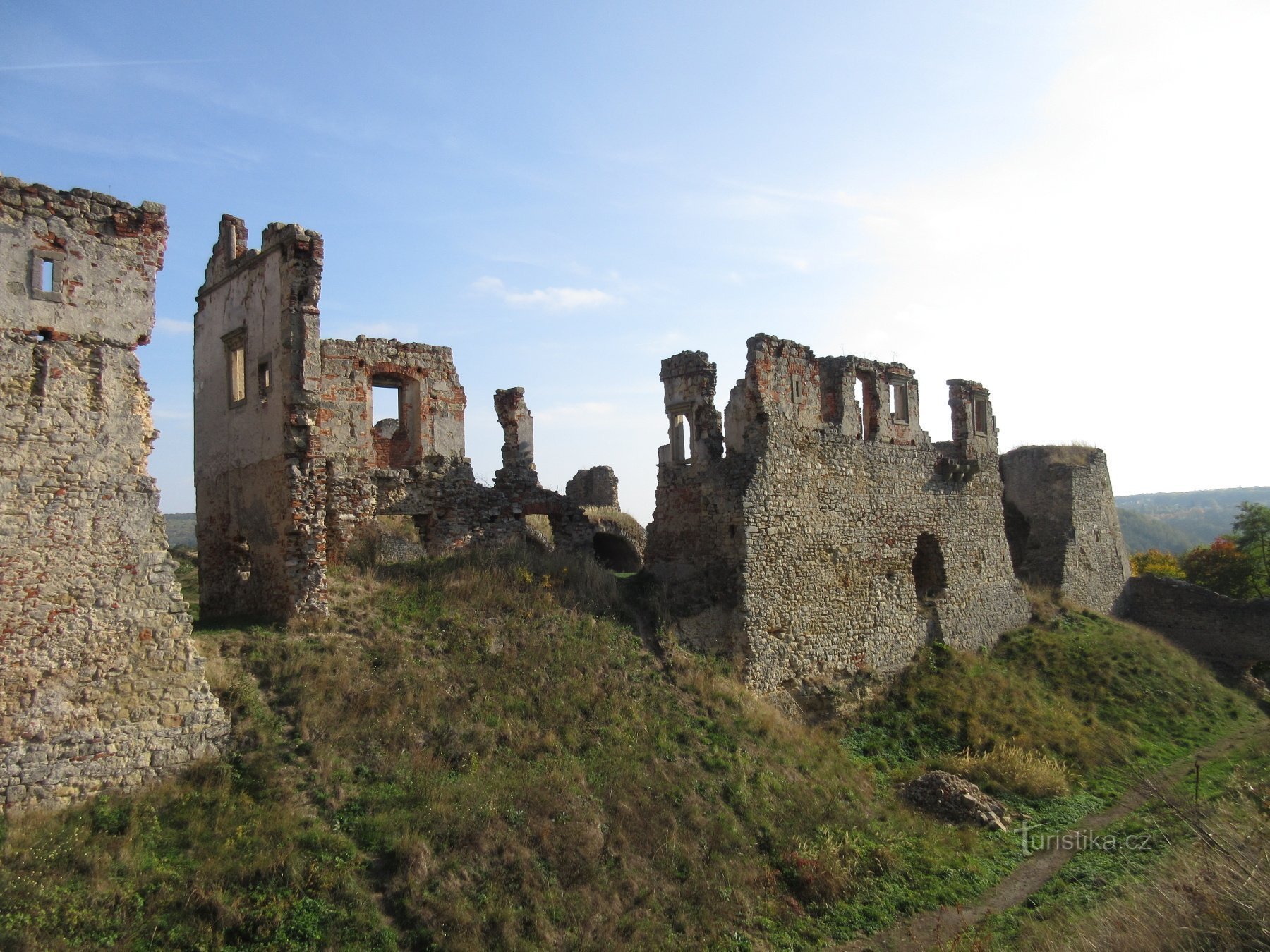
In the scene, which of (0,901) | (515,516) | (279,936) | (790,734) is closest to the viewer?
(0,901)

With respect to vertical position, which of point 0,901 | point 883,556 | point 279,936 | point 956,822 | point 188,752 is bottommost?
point 956,822

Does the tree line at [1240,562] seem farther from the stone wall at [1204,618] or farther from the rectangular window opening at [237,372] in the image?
the rectangular window opening at [237,372]

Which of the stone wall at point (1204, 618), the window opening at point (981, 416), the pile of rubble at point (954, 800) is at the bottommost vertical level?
the pile of rubble at point (954, 800)

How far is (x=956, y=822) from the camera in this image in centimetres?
1206

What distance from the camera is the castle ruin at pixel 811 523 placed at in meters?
14.3

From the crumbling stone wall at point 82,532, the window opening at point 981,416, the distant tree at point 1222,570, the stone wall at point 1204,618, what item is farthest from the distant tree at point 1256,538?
the crumbling stone wall at point 82,532

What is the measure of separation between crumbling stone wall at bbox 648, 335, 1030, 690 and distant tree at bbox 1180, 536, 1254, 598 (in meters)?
19.7

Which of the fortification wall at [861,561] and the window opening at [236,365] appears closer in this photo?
the window opening at [236,365]

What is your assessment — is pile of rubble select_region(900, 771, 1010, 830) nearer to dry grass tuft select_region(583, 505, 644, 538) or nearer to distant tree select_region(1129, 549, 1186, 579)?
dry grass tuft select_region(583, 505, 644, 538)

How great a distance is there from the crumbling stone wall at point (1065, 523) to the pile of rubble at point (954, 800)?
11800 mm

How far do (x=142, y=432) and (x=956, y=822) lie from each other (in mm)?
11462

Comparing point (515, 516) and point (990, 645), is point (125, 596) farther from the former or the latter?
point (990, 645)

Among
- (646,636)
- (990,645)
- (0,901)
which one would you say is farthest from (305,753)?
(990,645)

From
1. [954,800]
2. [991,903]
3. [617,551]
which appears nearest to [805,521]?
[954,800]
